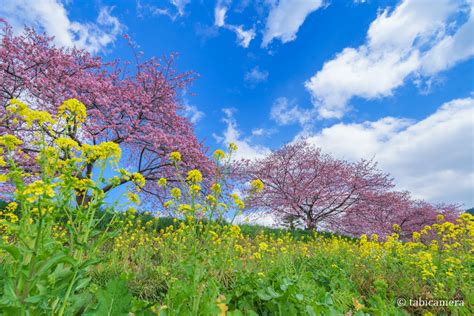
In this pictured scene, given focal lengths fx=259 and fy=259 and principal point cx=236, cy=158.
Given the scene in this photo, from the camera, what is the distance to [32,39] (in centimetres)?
1016

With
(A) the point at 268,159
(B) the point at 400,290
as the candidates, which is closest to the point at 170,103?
(A) the point at 268,159

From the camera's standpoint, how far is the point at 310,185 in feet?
46.3

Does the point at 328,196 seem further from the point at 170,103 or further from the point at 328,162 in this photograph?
the point at 170,103

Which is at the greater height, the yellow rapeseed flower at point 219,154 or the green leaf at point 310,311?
the yellow rapeseed flower at point 219,154

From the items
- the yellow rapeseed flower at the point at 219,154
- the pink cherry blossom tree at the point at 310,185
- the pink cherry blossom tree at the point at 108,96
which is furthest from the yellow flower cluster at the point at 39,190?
the pink cherry blossom tree at the point at 310,185

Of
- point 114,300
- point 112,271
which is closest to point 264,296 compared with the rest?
point 114,300

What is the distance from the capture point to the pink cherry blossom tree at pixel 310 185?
14.4 m

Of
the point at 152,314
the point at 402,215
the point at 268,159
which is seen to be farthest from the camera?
the point at 402,215

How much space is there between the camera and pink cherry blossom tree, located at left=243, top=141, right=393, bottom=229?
14.4 m

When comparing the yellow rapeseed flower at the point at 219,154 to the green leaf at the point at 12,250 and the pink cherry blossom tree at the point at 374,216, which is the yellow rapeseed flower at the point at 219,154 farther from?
the pink cherry blossom tree at the point at 374,216

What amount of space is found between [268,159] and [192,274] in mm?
14072

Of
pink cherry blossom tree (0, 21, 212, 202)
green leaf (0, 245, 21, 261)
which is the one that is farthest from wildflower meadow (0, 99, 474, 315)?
pink cherry blossom tree (0, 21, 212, 202)

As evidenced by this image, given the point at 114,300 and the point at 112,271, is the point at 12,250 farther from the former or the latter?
the point at 112,271

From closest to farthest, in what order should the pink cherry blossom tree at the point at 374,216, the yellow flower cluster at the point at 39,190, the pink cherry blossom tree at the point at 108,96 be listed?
the yellow flower cluster at the point at 39,190
the pink cherry blossom tree at the point at 108,96
the pink cherry blossom tree at the point at 374,216
